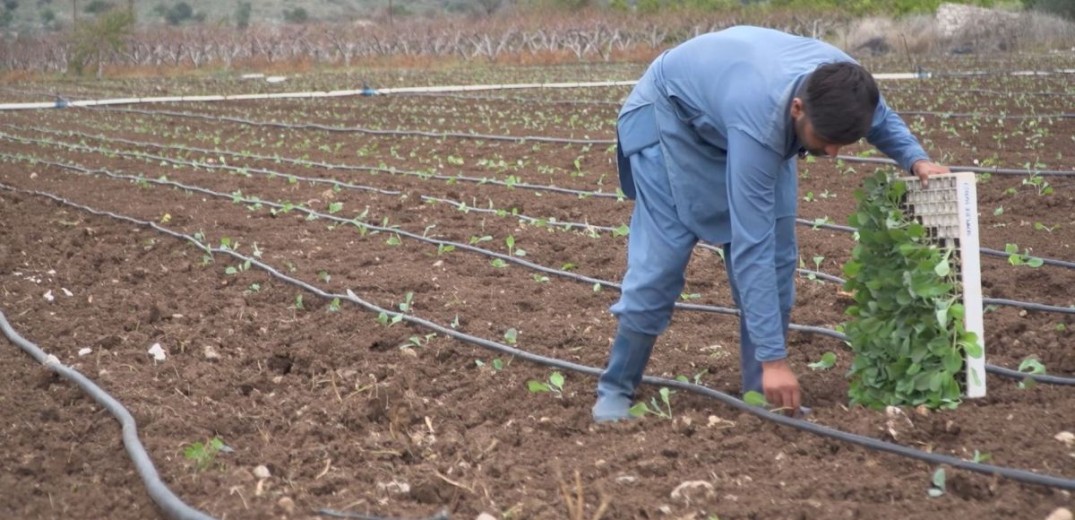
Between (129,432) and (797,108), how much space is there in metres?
2.33

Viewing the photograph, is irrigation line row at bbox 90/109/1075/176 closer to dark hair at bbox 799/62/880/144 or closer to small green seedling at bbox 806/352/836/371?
small green seedling at bbox 806/352/836/371

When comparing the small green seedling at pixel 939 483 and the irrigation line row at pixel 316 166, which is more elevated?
the small green seedling at pixel 939 483

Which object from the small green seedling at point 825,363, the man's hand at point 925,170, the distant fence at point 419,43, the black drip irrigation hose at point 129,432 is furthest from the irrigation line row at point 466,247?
the distant fence at point 419,43

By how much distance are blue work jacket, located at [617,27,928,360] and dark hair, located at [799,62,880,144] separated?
10cm

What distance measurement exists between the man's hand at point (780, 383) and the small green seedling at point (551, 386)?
3.32ft

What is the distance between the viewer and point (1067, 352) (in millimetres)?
4180

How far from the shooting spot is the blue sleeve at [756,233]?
10.6 ft

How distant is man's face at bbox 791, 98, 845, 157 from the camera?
3.14 meters

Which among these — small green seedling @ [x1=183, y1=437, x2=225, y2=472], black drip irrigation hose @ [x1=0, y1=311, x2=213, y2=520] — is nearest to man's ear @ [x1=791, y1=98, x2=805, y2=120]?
black drip irrigation hose @ [x1=0, y1=311, x2=213, y2=520]

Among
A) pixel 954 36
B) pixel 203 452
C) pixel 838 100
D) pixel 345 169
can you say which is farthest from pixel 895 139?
pixel 954 36

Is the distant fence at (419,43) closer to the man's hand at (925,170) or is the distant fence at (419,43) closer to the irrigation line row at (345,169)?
the irrigation line row at (345,169)

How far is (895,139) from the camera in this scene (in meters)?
3.50

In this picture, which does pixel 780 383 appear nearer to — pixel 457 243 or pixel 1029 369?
pixel 1029 369

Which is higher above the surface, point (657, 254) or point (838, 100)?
point (838, 100)
